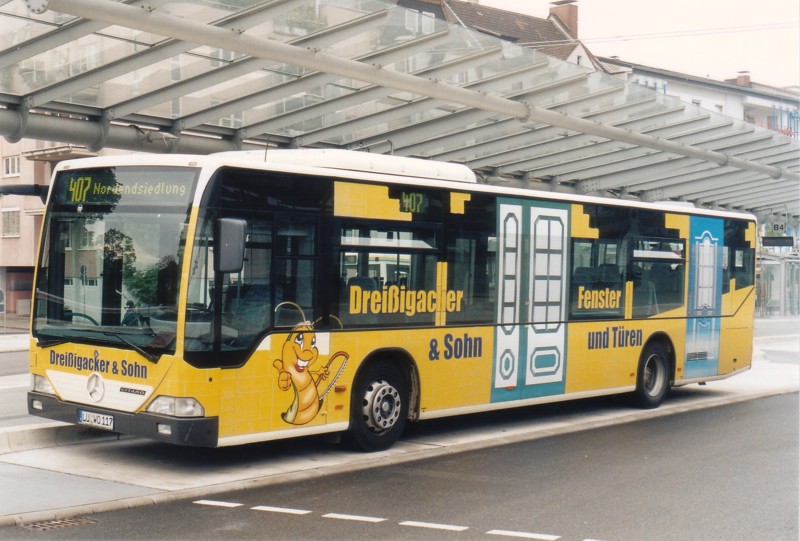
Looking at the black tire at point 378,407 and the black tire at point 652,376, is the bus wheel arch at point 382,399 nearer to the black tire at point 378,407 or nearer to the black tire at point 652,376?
the black tire at point 378,407

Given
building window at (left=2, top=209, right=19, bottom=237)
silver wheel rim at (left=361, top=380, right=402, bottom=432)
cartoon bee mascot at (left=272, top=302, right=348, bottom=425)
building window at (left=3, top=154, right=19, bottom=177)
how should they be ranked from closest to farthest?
cartoon bee mascot at (left=272, top=302, right=348, bottom=425) → silver wheel rim at (left=361, top=380, right=402, bottom=432) → building window at (left=3, top=154, right=19, bottom=177) → building window at (left=2, top=209, right=19, bottom=237)

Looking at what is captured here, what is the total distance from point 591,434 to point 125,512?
21.3 ft

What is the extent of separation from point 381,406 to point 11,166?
4421 cm

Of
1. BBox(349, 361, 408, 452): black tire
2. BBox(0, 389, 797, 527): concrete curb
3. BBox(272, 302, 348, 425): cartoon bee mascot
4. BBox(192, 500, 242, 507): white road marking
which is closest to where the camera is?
BBox(0, 389, 797, 527): concrete curb

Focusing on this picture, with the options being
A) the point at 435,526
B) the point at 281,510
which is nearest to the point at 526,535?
the point at 435,526

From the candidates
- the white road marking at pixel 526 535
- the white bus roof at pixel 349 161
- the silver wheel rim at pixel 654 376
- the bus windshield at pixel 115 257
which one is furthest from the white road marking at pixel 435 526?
the silver wheel rim at pixel 654 376

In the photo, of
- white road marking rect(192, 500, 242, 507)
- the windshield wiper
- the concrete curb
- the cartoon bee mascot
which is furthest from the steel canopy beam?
Answer: white road marking rect(192, 500, 242, 507)

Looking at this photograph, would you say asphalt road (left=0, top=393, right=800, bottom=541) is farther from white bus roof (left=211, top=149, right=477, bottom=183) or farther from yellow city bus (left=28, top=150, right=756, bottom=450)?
white bus roof (left=211, top=149, right=477, bottom=183)

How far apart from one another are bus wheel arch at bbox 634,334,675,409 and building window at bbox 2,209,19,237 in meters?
41.0

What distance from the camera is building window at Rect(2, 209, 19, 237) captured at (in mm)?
51312

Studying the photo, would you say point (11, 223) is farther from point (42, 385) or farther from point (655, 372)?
point (42, 385)

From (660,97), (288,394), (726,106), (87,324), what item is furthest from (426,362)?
(726,106)

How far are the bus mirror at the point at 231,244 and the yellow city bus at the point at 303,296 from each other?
0.7 inches

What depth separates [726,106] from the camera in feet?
229
